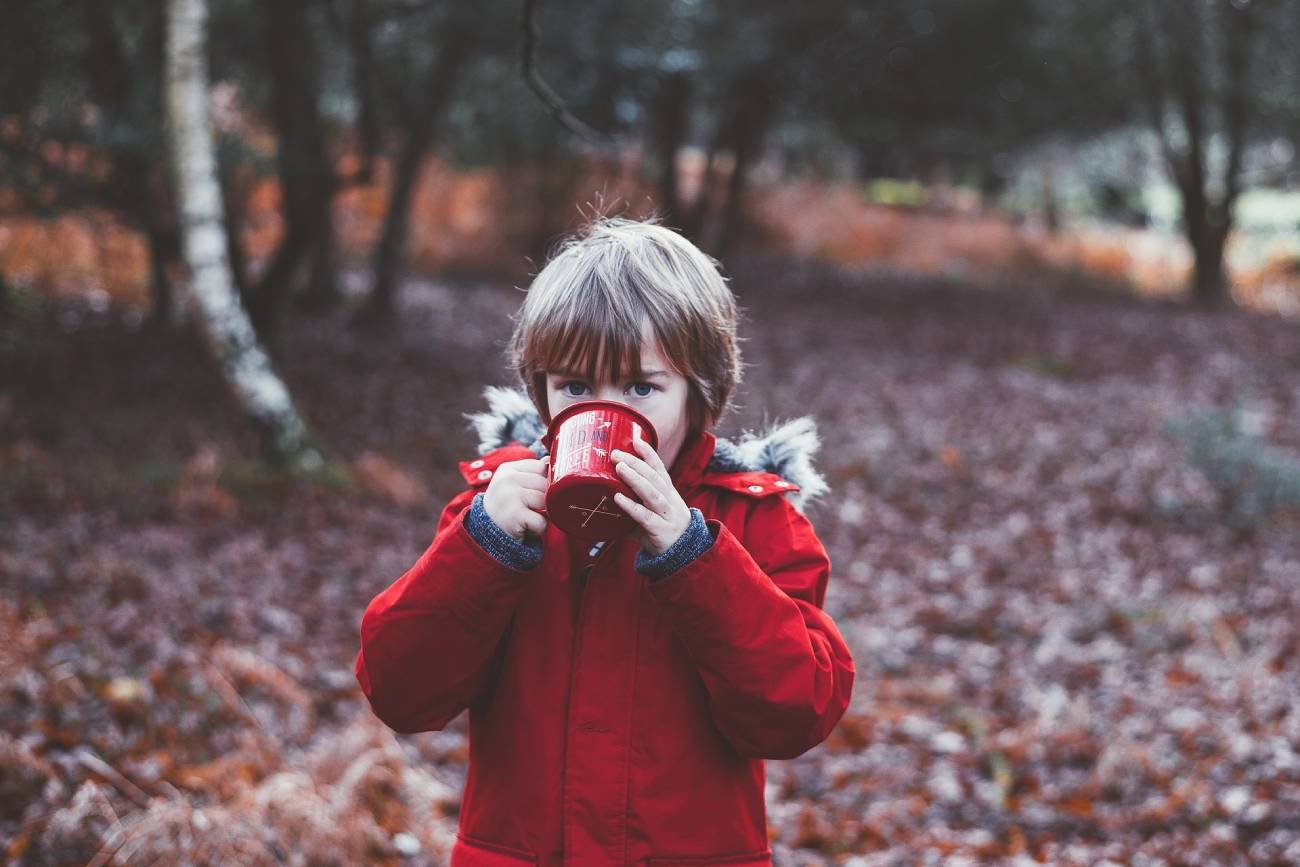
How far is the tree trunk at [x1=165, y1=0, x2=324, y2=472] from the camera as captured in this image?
719 cm

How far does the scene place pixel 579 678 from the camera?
5.81 feet

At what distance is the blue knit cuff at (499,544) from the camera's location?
1689 millimetres

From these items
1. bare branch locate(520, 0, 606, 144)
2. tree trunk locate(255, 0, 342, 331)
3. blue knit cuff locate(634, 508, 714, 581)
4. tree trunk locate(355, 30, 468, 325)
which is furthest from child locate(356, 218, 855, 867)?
tree trunk locate(355, 30, 468, 325)

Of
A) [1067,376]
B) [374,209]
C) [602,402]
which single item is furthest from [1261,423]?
[374,209]

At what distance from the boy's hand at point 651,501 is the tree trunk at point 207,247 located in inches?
264

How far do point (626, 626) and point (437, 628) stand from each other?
309mm

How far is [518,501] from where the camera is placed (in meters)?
1.68

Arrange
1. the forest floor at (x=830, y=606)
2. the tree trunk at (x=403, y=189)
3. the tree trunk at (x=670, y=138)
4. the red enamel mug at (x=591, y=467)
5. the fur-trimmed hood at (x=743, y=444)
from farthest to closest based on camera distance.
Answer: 1. the tree trunk at (x=670, y=138)
2. the tree trunk at (x=403, y=189)
3. the forest floor at (x=830, y=606)
4. the fur-trimmed hood at (x=743, y=444)
5. the red enamel mug at (x=591, y=467)

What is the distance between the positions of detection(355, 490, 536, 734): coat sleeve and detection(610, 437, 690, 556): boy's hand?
0.22 meters

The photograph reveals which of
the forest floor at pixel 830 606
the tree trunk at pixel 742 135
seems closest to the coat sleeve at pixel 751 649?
the forest floor at pixel 830 606

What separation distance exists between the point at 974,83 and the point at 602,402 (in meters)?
16.3

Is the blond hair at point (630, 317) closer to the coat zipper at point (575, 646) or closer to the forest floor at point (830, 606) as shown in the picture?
the coat zipper at point (575, 646)

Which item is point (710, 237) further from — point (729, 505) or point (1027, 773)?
point (729, 505)

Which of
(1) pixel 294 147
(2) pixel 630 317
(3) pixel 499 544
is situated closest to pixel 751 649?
(3) pixel 499 544
